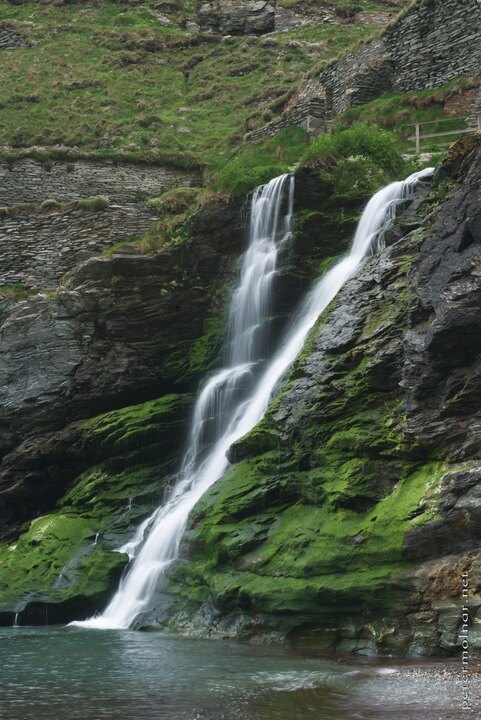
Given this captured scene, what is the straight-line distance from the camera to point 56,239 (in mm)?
30156

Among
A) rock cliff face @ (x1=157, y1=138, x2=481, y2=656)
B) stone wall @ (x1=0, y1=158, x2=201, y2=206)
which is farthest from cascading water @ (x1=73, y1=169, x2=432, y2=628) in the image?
stone wall @ (x1=0, y1=158, x2=201, y2=206)

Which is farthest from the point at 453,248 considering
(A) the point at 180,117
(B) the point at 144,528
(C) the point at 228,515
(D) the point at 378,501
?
(A) the point at 180,117

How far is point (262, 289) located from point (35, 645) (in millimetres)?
11031

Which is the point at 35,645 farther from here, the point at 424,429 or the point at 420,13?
the point at 420,13

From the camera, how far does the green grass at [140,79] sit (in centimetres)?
4262

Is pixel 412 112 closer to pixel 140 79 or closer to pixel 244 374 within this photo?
pixel 244 374

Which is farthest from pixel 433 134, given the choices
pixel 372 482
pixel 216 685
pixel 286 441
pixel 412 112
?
pixel 216 685

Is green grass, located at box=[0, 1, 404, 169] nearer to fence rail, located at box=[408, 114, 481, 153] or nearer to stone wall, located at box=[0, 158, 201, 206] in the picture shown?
stone wall, located at box=[0, 158, 201, 206]

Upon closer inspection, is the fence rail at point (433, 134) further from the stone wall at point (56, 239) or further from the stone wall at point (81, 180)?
the stone wall at point (81, 180)

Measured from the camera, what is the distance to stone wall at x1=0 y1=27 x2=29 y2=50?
58719 millimetres

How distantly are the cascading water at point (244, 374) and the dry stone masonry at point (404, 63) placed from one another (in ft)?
36.1

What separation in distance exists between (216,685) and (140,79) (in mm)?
49924

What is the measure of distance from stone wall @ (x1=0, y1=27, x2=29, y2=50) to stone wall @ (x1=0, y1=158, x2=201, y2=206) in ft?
94.4

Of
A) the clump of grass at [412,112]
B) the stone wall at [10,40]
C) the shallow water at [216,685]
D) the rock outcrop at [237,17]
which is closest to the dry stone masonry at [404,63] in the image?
the clump of grass at [412,112]
